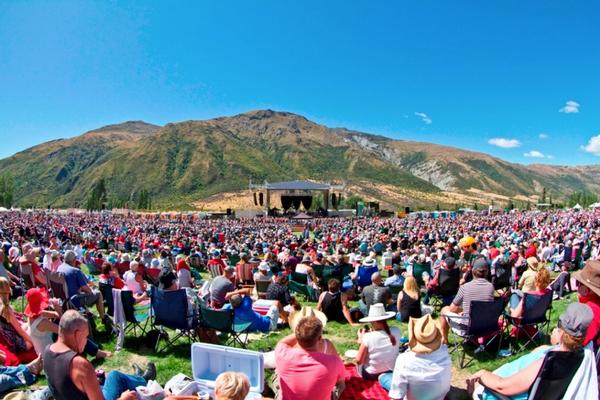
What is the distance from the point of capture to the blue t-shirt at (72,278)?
6.06 meters

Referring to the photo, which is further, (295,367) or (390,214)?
(390,214)

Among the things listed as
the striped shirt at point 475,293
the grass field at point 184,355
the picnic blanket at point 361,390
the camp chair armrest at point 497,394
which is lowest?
the grass field at point 184,355

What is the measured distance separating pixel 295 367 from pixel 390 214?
218ft

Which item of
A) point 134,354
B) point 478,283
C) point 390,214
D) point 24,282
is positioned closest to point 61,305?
point 134,354

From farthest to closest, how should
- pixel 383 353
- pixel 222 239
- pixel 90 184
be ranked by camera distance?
pixel 90 184, pixel 222 239, pixel 383 353

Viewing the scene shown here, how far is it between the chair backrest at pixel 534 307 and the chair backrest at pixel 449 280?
2106mm

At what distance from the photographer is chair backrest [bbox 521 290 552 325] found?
5121 millimetres

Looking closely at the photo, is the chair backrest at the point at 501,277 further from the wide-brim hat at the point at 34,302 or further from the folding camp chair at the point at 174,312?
the wide-brim hat at the point at 34,302

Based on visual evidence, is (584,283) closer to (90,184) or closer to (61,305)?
(61,305)

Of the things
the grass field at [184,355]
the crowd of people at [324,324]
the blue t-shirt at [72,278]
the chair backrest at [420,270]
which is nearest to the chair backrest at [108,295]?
the crowd of people at [324,324]

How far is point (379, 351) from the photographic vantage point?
163 inches

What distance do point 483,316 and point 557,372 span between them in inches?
87.0

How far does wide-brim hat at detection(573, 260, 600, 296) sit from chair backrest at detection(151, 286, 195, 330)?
4.42 m

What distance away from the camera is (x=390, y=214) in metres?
67.8
